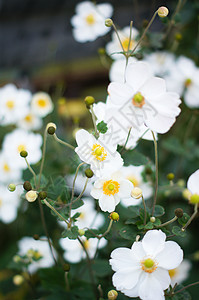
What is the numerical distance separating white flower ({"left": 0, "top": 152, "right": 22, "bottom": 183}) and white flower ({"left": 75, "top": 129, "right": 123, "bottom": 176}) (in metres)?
0.42

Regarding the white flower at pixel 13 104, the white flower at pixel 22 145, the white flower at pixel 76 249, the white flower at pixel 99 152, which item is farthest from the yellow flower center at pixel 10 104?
the white flower at pixel 99 152

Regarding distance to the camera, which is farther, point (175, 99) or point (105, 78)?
point (105, 78)

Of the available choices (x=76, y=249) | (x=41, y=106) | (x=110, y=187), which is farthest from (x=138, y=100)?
(x=41, y=106)

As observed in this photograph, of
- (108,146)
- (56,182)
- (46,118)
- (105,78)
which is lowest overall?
(105,78)

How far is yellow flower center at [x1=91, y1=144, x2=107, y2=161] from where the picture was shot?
482 millimetres

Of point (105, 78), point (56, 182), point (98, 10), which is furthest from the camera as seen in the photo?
point (105, 78)

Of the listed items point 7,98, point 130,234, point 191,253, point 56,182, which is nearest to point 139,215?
point 130,234

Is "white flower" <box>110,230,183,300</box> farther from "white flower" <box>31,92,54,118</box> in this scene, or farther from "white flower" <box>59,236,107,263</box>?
"white flower" <box>31,92,54,118</box>

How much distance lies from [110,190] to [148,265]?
107mm

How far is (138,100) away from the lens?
1.56 feet

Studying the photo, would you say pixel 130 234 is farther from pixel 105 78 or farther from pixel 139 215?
pixel 105 78

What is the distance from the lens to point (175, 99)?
0.47 m

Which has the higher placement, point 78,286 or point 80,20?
point 80,20

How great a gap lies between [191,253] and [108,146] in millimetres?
584
